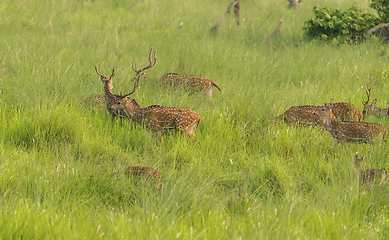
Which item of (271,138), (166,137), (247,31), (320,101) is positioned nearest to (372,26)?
(247,31)

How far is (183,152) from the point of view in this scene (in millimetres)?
5066

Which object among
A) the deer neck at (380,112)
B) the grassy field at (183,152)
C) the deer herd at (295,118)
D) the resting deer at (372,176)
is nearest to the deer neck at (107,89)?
the deer herd at (295,118)

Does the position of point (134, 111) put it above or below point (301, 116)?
above

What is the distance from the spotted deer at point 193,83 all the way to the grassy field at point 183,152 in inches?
8.0

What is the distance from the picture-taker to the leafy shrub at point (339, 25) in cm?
1091

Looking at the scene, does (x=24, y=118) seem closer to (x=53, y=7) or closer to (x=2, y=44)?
(x=2, y=44)

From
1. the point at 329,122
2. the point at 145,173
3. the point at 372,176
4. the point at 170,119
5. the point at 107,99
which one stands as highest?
the point at 107,99

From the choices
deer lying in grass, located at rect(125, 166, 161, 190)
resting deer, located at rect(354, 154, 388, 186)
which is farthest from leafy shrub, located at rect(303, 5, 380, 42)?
deer lying in grass, located at rect(125, 166, 161, 190)

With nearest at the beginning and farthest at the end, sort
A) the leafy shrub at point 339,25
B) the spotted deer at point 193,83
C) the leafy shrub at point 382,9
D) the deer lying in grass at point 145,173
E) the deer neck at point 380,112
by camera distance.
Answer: the deer lying in grass at point 145,173
the deer neck at point 380,112
the spotted deer at point 193,83
the leafy shrub at point 339,25
the leafy shrub at point 382,9

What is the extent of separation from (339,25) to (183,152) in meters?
7.47

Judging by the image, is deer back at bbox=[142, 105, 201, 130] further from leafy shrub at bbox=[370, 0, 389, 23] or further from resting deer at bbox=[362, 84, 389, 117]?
leafy shrub at bbox=[370, 0, 389, 23]

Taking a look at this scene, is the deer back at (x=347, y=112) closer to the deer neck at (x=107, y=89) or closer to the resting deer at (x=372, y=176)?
the resting deer at (x=372, y=176)

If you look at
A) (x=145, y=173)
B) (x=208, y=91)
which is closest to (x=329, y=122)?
(x=208, y=91)

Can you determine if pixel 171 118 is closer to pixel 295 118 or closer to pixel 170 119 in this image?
pixel 170 119
